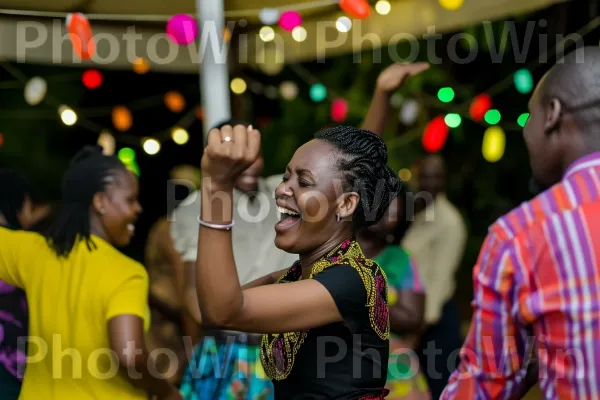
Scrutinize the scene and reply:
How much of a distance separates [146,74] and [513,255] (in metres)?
6.12

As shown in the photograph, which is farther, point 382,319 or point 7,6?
point 7,6

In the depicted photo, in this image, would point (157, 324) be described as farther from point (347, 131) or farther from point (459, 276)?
point (459, 276)

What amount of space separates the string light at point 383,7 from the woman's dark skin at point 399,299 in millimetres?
1305

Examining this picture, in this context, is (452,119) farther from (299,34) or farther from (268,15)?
(268,15)

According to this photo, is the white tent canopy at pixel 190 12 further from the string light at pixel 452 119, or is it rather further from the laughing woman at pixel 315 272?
the laughing woman at pixel 315 272

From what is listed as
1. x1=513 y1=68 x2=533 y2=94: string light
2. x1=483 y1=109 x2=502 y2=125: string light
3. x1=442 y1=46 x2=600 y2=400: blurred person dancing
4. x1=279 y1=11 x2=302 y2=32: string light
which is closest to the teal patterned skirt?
x1=442 y1=46 x2=600 y2=400: blurred person dancing

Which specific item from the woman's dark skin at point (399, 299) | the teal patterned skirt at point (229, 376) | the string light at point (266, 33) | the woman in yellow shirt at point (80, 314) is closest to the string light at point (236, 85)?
the string light at point (266, 33)

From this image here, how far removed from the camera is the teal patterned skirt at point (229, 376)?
2963mm

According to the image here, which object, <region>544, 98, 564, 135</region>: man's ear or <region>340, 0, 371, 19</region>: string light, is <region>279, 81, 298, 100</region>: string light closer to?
<region>340, 0, 371, 19</region>: string light

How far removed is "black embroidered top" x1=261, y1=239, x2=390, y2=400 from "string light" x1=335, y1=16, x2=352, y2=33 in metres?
2.93

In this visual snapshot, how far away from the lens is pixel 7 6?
413cm

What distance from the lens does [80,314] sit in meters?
2.51

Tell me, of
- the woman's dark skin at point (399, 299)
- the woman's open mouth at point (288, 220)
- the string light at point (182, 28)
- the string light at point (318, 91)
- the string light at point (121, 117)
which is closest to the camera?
the woman's open mouth at point (288, 220)

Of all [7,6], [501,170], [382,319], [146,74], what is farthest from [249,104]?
[382,319]
